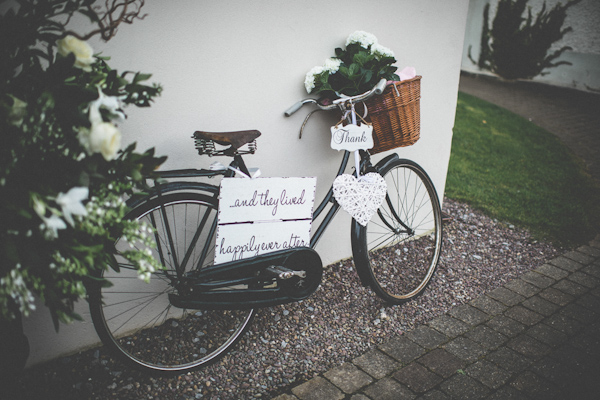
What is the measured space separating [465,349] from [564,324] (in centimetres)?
85

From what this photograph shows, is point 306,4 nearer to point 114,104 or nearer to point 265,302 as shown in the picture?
point 114,104

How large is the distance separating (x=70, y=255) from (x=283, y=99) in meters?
1.72

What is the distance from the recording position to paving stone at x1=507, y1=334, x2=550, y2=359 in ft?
8.93

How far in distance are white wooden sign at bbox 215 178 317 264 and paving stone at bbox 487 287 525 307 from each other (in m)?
1.66

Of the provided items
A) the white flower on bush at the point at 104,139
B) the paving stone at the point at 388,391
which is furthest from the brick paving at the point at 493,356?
the white flower on bush at the point at 104,139

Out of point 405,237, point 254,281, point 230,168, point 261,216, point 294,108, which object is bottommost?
point 405,237

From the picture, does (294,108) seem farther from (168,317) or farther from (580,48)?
(580,48)

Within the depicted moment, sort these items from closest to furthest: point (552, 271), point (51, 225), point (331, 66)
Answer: point (51, 225) → point (331, 66) → point (552, 271)

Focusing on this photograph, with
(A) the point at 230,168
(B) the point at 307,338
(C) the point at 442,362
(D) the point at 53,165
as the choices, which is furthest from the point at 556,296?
(D) the point at 53,165

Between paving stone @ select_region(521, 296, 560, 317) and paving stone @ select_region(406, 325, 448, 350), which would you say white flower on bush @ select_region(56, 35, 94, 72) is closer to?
paving stone @ select_region(406, 325, 448, 350)

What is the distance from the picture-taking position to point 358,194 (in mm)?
2709

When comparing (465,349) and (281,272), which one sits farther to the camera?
(465,349)

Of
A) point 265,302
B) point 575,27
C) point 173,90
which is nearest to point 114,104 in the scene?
point 173,90

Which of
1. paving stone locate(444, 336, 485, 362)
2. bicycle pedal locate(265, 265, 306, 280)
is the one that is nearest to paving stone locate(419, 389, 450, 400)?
paving stone locate(444, 336, 485, 362)
